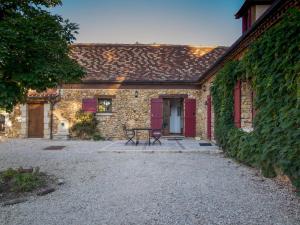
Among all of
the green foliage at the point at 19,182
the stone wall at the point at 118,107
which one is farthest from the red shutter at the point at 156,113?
the green foliage at the point at 19,182

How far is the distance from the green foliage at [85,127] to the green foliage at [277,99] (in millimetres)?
9273

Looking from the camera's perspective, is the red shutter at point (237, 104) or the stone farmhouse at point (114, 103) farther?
the stone farmhouse at point (114, 103)

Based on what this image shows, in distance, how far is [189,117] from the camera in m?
14.6

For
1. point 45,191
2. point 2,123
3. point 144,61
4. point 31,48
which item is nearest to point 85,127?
point 2,123

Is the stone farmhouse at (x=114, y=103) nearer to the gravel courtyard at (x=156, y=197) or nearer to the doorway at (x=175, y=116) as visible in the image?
the doorway at (x=175, y=116)

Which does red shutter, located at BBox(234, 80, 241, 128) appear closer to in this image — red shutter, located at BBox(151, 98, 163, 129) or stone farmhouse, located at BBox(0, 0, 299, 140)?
stone farmhouse, located at BBox(0, 0, 299, 140)

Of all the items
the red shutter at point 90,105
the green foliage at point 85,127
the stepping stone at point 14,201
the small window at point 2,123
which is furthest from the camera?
the small window at point 2,123

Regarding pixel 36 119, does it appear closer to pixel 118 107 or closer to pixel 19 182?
pixel 118 107

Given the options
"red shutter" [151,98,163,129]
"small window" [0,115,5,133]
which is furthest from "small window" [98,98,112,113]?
"small window" [0,115,5,133]

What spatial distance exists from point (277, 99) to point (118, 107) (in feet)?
34.8

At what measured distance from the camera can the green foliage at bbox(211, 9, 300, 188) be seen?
12.7 feet

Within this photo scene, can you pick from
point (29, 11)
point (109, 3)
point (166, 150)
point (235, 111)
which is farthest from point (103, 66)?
point (29, 11)

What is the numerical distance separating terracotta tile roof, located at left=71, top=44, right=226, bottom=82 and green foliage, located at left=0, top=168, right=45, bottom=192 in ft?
32.0

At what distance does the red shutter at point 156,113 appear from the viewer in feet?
47.1
